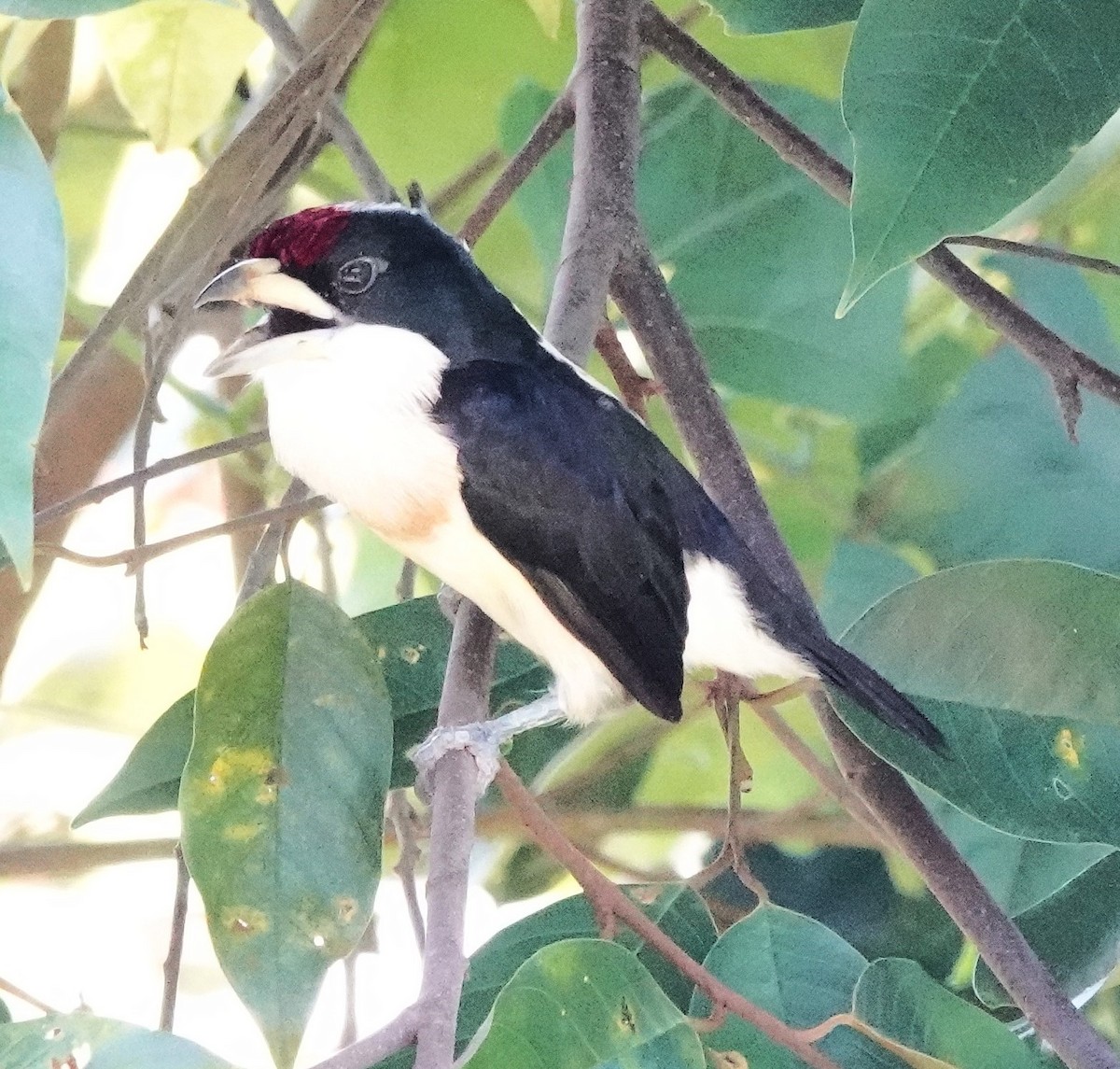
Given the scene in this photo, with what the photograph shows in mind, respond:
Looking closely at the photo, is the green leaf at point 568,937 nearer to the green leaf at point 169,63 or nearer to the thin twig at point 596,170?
the thin twig at point 596,170

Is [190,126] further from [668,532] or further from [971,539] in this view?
[971,539]

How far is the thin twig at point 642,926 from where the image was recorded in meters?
0.70

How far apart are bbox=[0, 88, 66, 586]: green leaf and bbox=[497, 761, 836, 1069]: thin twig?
10.8 inches

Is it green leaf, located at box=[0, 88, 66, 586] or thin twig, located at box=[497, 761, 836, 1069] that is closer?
green leaf, located at box=[0, 88, 66, 586]

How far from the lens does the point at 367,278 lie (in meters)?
0.94

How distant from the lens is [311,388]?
93 cm

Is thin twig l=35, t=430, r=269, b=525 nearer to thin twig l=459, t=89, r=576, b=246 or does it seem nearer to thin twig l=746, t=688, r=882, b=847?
thin twig l=459, t=89, r=576, b=246

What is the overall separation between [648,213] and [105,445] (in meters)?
0.53

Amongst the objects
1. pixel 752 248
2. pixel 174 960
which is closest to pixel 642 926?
pixel 174 960

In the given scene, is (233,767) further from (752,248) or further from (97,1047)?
(752,248)

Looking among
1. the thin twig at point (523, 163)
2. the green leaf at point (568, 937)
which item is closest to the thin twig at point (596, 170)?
the thin twig at point (523, 163)

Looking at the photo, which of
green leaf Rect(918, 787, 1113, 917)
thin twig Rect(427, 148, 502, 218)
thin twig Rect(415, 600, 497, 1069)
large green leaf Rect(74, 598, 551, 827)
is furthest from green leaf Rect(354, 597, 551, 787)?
thin twig Rect(427, 148, 502, 218)

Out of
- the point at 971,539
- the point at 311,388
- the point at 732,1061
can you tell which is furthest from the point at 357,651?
the point at 971,539

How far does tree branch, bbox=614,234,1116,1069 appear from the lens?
701 mm
